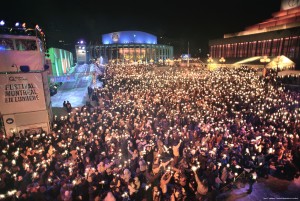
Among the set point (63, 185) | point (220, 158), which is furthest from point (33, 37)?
point (220, 158)

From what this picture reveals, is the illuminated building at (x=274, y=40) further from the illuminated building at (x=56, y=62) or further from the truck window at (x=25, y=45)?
the truck window at (x=25, y=45)

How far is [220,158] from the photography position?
7.87 metres

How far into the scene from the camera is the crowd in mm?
6305

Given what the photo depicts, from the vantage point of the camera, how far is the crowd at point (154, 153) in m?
6.30

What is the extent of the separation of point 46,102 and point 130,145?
6625 mm

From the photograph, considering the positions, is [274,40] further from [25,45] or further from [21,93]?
[21,93]

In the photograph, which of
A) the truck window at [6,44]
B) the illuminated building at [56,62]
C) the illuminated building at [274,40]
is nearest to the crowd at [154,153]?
the truck window at [6,44]

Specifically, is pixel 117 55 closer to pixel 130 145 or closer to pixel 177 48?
pixel 177 48

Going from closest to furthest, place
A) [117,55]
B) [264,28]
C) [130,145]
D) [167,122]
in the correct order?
[130,145] < [167,122] < [264,28] < [117,55]

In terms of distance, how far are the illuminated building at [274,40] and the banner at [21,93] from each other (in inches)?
1317

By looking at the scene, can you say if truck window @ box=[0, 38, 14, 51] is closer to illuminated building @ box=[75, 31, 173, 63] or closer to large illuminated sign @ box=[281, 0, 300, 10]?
illuminated building @ box=[75, 31, 173, 63]

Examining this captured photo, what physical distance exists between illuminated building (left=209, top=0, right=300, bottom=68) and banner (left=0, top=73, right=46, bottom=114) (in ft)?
110

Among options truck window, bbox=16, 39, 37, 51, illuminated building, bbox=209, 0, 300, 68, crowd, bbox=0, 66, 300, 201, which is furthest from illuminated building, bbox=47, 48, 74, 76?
illuminated building, bbox=209, 0, 300, 68

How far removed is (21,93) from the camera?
11.8 m
